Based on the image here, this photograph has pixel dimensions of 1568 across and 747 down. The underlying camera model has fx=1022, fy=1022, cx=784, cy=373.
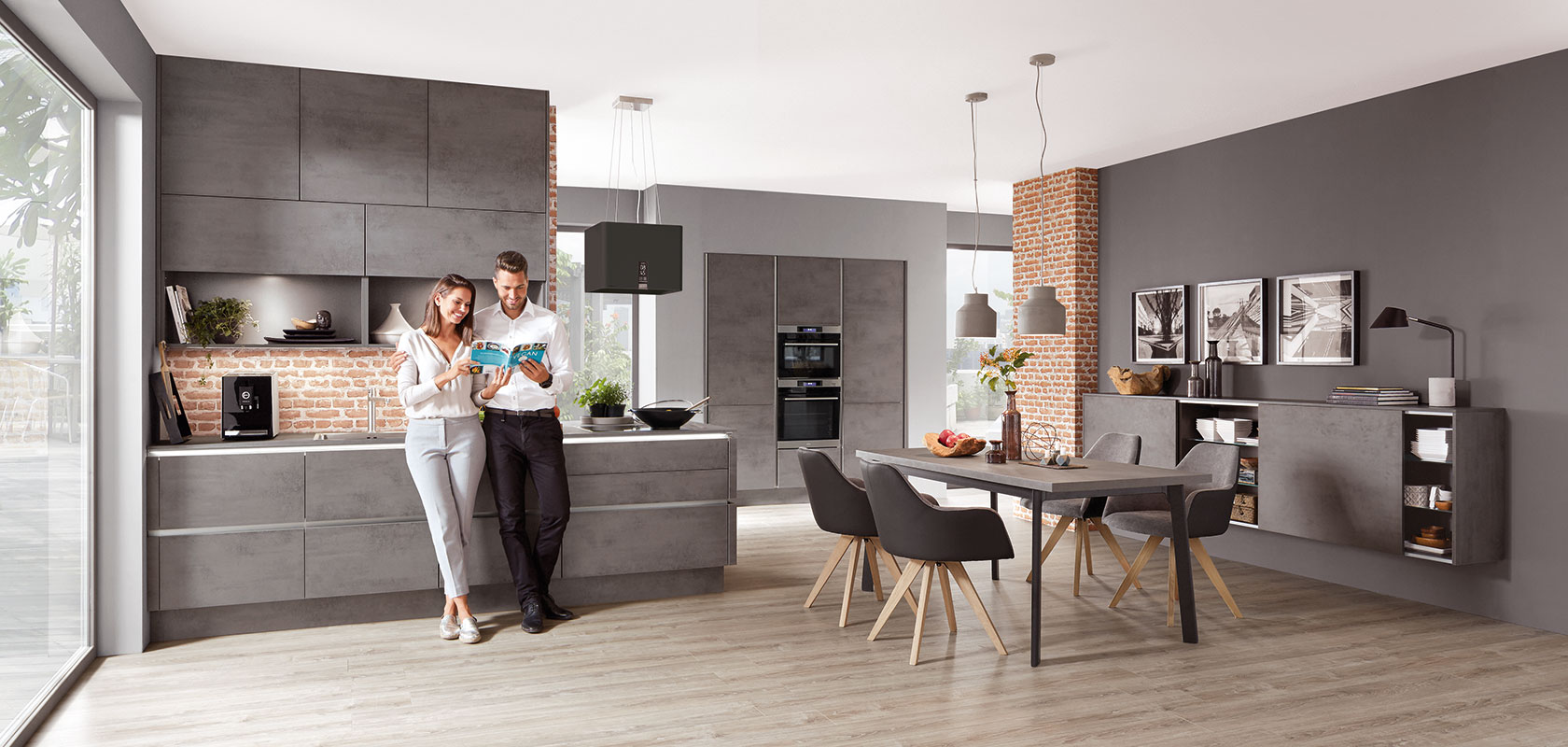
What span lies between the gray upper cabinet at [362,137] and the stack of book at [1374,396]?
17.3 feet

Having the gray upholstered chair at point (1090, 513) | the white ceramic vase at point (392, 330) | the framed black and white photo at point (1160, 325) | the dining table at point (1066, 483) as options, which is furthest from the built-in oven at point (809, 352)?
the white ceramic vase at point (392, 330)

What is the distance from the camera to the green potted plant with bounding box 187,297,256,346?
5078mm

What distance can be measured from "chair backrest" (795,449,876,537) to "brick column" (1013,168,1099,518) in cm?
333

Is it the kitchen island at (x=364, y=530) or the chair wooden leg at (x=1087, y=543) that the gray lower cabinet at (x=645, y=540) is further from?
the chair wooden leg at (x=1087, y=543)

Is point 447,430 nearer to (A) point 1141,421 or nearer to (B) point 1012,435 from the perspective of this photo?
(B) point 1012,435

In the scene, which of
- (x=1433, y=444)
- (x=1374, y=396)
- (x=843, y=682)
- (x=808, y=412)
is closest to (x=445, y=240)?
(x=843, y=682)

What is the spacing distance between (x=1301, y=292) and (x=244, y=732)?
6120mm

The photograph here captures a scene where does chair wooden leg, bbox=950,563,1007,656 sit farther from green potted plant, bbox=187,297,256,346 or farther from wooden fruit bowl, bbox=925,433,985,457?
green potted plant, bbox=187,297,256,346

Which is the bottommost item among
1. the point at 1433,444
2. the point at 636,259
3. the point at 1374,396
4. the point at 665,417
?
the point at 1433,444

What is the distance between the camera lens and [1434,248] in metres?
5.67

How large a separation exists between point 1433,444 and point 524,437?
4.66 metres

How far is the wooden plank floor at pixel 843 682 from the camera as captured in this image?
11.8ft

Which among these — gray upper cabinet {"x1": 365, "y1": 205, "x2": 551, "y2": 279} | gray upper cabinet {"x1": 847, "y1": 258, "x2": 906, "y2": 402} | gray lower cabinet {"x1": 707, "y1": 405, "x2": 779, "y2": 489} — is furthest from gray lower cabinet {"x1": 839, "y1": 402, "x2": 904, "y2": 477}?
gray upper cabinet {"x1": 365, "y1": 205, "x2": 551, "y2": 279}

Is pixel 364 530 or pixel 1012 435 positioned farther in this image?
pixel 1012 435
